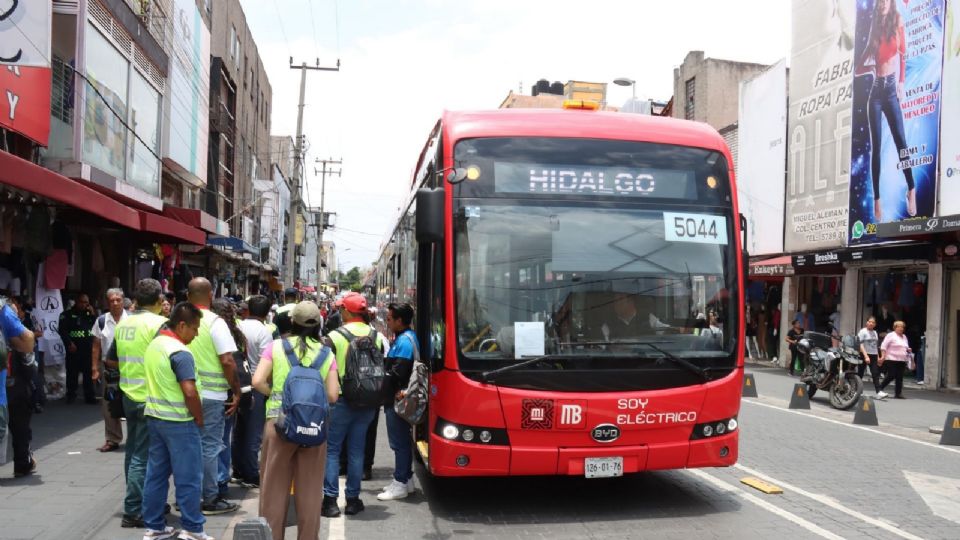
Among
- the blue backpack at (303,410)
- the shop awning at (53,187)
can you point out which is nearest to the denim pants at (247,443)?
the blue backpack at (303,410)

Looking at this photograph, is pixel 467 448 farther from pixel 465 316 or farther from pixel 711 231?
pixel 711 231

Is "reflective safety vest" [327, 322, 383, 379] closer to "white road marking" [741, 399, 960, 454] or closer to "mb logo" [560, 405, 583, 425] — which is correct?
"mb logo" [560, 405, 583, 425]

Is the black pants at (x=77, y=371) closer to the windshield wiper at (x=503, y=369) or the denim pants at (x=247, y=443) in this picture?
the denim pants at (x=247, y=443)

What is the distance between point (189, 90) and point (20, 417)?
16.1m

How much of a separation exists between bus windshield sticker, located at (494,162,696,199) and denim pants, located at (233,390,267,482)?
304cm

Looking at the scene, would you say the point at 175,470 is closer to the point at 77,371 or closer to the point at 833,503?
the point at 833,503

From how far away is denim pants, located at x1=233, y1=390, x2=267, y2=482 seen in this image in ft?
24.4

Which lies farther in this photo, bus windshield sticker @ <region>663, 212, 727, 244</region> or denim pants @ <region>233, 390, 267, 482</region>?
denim pants @ <region>233, 390, 267, 482</region>

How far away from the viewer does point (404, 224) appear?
32.8ft

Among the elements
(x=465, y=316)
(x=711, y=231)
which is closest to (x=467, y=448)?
(x=465, y=316)

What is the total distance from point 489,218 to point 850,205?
17556 mm

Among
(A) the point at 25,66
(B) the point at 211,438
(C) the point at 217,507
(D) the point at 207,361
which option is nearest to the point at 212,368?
(D) the point at 207,361

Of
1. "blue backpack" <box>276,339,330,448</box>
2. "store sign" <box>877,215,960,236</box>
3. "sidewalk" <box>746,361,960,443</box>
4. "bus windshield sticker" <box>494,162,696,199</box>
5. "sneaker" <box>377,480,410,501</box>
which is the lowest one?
"sidewalk" <box>746,361,960,443</box>

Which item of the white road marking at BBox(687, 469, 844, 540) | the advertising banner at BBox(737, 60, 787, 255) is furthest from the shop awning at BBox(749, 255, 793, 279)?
the white road marking at BBox(687, 469, 844, 540)
